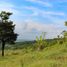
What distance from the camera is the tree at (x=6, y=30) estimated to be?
51947 mm

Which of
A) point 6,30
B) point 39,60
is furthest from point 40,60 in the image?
point 6,30

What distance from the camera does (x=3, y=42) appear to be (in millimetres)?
53750

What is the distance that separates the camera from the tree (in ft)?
170

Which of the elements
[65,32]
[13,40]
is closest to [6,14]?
[13,40]

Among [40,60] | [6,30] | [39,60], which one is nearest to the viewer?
[40,60]

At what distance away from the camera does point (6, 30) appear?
52594 millimetres

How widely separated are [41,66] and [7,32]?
133 ft

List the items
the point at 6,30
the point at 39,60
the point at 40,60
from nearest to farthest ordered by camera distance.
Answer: the point at 40,60 → the point at 39,60 → the point at 6,30

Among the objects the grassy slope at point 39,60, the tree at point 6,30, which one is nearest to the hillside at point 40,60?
the grassy slope at point 39,60

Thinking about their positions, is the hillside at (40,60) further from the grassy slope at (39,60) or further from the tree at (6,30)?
the tree at (6,30)

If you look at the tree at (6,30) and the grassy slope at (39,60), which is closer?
the grassy slope at (39,60)

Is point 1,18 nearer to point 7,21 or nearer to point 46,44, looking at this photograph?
point 7,21

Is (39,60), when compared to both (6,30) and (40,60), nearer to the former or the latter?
(40,60)

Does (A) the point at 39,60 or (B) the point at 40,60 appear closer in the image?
(B) the point at 40,60
